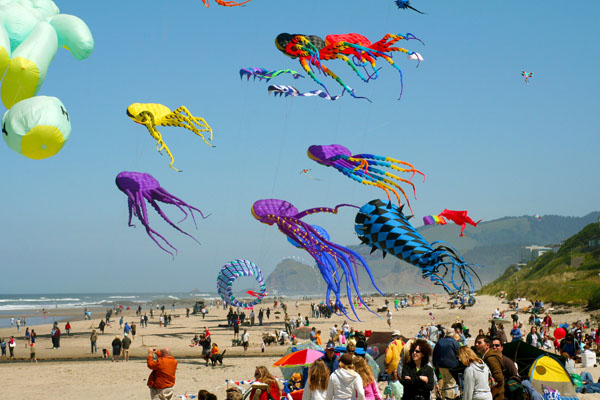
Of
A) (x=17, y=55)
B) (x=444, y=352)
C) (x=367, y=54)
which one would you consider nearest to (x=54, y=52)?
(x=17, y=55)

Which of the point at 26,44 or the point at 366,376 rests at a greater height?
the point at 26,44

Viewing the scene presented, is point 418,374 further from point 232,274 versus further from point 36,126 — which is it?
point 232,274

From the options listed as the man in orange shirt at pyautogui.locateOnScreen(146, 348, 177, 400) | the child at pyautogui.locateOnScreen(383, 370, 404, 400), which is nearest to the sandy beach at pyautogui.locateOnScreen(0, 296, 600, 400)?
the child at pyautogui.locateOnScreen(383, 370, 404, 400)

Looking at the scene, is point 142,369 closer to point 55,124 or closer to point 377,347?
point 377,347

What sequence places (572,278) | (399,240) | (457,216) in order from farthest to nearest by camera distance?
(572,278) → (457,216) → (399,240)

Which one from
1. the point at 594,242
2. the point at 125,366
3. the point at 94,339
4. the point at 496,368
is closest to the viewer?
the point at 496,368

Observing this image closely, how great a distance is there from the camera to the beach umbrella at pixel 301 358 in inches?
417

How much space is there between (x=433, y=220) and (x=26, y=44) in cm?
1235

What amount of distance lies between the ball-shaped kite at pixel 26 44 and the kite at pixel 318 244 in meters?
11.1

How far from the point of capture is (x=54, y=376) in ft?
59.8

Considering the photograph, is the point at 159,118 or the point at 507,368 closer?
the point at 507,368

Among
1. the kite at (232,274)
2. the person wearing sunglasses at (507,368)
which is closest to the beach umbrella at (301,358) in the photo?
the person wearing sunglasses at (507,368)

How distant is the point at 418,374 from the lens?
→ 21.3 ft

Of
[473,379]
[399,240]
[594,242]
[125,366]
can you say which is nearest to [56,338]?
[125,366]
